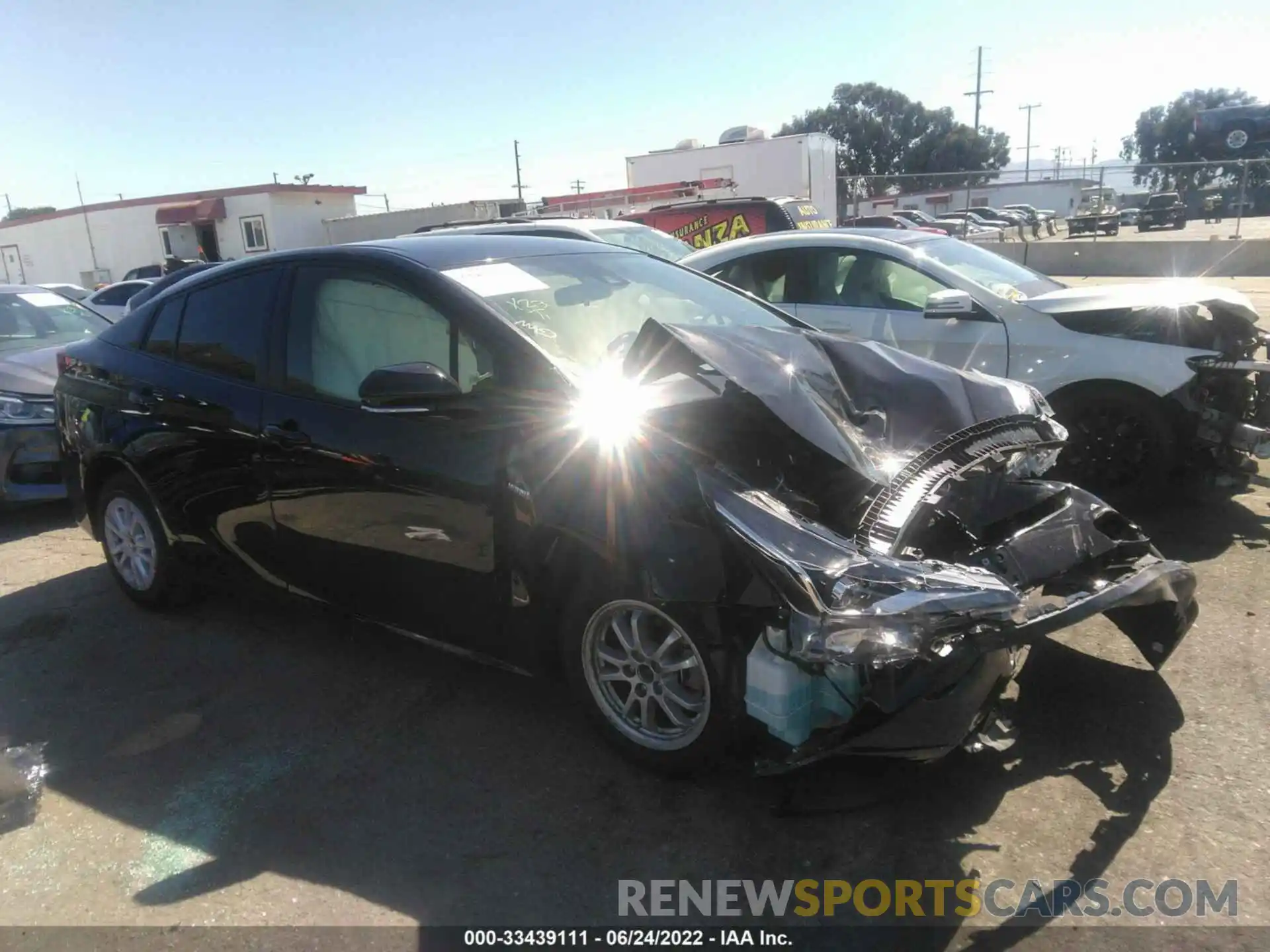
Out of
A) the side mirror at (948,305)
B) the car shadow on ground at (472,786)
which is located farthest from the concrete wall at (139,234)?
the car shadow on ground at (472,786)

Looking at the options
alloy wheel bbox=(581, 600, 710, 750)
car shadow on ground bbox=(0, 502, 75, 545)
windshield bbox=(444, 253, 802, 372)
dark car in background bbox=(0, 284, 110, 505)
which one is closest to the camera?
alloy wheel bbox=(581, 600, 710, 750)

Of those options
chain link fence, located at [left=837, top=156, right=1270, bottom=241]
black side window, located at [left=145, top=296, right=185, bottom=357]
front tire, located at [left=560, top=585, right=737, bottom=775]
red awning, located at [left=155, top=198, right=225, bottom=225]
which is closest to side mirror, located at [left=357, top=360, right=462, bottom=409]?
front tire, located at [left=560, top=585, right=737, bottom=775]

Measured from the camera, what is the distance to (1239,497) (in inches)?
220

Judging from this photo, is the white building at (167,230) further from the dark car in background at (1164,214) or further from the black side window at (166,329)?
the dark car in background at (1164,214)

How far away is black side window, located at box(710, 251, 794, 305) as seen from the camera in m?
6.61

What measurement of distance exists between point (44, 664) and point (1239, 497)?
661 centimetres

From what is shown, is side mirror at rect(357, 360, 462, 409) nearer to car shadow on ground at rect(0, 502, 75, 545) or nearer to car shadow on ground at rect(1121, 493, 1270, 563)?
car shadow on ground at rect(1121, 493, 1270, 563)

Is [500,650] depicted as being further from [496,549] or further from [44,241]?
[44,241]

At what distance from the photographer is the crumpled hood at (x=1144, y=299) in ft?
17.0

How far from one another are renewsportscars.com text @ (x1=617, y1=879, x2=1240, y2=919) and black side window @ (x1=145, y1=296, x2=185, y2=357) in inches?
129

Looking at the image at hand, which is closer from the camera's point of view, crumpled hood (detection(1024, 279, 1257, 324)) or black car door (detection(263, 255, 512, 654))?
black car door (detection(263, 255, 512, 654))

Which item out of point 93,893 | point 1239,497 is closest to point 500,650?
point 93,893

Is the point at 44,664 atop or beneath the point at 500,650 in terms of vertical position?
beneath

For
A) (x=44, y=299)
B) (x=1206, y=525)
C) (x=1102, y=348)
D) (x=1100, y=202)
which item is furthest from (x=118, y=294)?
(x=1100, y=202)
